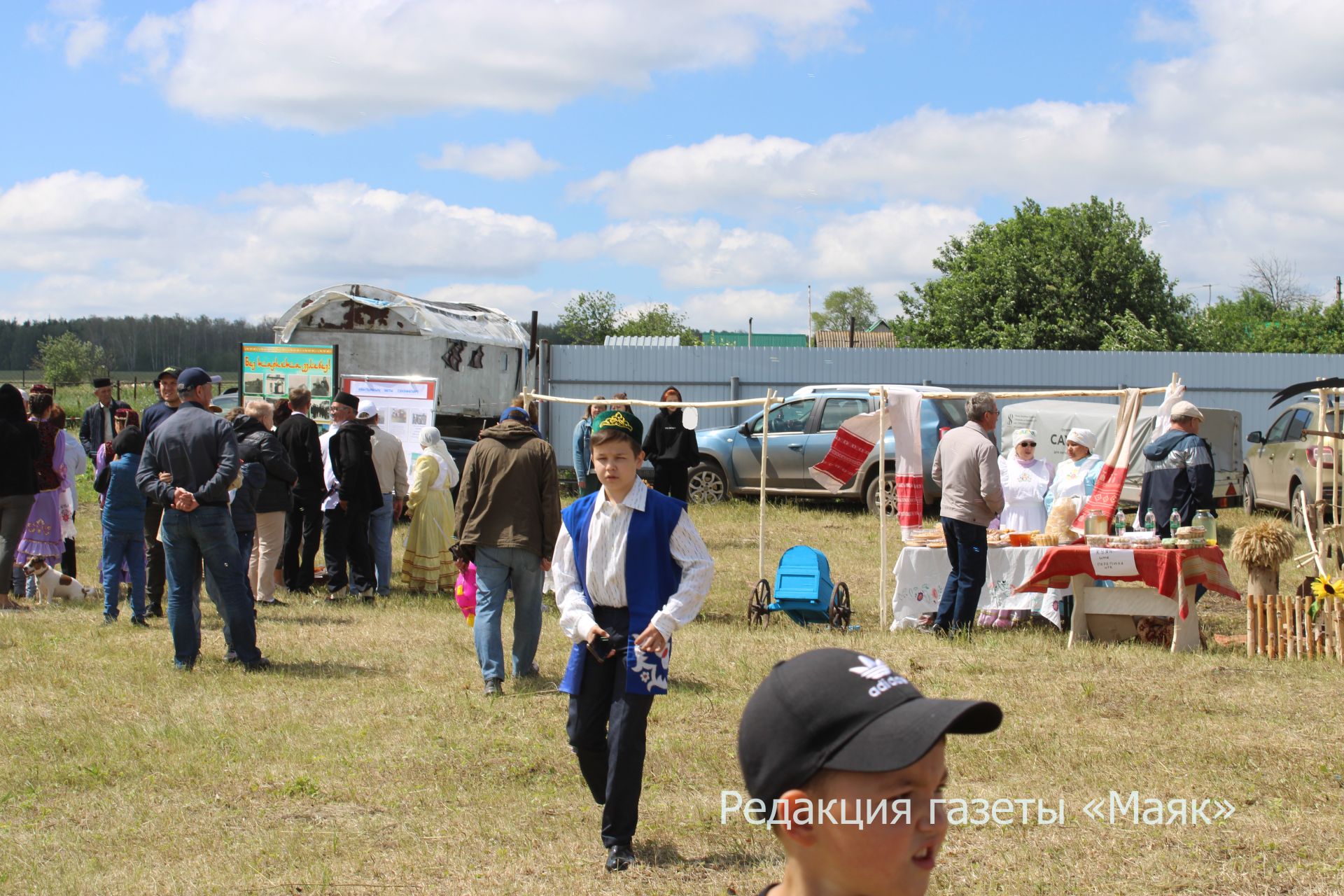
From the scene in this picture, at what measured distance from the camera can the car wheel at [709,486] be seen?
17141 millimetres

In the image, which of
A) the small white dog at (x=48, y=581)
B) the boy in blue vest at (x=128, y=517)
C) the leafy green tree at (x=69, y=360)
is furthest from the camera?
the leafy green tree at (x=69, y=360)

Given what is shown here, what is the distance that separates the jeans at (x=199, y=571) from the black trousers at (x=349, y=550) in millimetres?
2819

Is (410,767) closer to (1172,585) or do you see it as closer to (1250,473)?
(1172,585)

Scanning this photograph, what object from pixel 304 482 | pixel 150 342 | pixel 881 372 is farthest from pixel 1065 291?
pixel 150 342

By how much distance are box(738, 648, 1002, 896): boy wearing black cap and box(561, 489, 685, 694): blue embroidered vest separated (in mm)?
2654

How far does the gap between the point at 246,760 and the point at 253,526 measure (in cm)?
343

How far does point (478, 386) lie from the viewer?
62.3 ft

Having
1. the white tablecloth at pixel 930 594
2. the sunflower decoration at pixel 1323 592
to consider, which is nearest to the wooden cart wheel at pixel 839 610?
the white tablecloth at pixel 930 594

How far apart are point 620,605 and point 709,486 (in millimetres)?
12751

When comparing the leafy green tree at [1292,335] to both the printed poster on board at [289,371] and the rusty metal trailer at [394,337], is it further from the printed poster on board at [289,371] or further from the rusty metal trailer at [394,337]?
the printed poster on board at [289,371]

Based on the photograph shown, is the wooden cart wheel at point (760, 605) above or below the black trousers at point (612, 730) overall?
below

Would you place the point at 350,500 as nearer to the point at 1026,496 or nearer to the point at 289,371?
the point at 289,371

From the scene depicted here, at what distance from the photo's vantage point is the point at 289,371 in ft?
48.1

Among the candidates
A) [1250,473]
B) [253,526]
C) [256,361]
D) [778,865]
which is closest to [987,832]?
[778,865]
